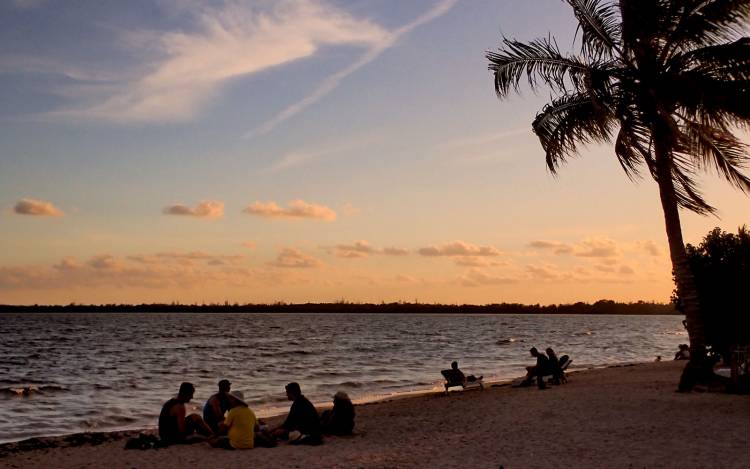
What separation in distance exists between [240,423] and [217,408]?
147cm

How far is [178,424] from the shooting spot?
42.7ft

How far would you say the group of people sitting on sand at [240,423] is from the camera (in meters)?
12.4

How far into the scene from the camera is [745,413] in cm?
1335

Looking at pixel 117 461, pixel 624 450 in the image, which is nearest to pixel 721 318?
pixel 624 450

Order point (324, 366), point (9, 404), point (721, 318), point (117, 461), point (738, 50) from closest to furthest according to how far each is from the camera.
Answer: point (117, 461) < point (738, 50) < point (721, 318) < point (9, 404) < point (324, 366)

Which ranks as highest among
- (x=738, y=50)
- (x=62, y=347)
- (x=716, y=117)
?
(x=738, y=50)

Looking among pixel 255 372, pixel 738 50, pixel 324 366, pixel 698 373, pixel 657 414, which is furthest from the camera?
pixel 324 366

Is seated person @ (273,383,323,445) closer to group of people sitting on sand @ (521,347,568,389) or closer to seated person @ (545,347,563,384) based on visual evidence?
group of people sitting on sand @ (521,347,568,389)

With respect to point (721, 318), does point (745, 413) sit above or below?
below

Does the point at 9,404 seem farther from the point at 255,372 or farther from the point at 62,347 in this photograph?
the point at 62,347

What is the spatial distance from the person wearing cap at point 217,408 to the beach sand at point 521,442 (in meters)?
0.81

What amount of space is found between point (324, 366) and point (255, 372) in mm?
4773

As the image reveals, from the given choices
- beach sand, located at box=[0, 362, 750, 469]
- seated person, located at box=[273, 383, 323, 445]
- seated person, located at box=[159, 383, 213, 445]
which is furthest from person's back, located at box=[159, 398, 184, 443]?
seated person, located at box=[273, 383, 323, 445]

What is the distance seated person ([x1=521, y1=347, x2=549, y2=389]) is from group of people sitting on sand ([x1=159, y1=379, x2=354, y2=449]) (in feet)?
29.3
